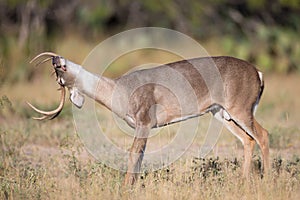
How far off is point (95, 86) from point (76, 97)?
278 mm

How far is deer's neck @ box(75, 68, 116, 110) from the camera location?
8.20m

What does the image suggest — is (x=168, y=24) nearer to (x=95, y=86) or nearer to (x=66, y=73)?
(x=95, y=86)

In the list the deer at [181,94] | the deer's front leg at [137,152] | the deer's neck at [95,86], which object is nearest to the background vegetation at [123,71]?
the deer's front leg at [137,152]

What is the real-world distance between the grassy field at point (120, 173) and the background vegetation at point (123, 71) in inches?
0.6

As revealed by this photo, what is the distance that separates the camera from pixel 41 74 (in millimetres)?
18422

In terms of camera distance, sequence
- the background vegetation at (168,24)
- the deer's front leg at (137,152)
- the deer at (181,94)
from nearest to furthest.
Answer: the deer's front leg at (137,152) < the deer at (181,94) < the background vegetation at (168,24)

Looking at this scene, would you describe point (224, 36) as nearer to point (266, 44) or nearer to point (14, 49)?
point (266, 44)

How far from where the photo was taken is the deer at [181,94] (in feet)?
27.3

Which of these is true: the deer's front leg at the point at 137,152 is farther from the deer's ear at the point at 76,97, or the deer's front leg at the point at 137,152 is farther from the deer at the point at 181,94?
the deer's ear at the point at 76,97

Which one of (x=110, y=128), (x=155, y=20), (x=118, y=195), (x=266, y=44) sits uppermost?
(x=155, y=20)

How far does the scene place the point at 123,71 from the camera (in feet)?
60.7

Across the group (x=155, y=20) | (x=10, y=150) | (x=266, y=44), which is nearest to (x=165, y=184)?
(x=10, y=150)

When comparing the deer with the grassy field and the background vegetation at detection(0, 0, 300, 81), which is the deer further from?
the background vegetation at detection(0, 0, 300, 81)

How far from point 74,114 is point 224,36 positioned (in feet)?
28.9
